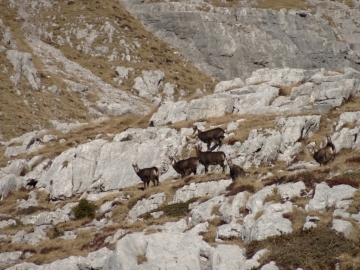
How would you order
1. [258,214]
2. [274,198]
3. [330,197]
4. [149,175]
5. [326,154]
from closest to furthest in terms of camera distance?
1. [330,197]
2. [258,214]
3. [274,198]
4. [326,154]
5. [149,175]

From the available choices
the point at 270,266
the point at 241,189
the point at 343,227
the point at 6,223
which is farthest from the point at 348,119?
the point at 6,223

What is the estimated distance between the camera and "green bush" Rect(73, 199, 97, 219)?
31.5 m

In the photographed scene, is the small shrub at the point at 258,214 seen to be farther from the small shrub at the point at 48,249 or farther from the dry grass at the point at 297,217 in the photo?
the small shrub at the point at 48,249

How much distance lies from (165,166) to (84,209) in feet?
28.8

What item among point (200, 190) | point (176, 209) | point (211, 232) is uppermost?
point (211, 232)

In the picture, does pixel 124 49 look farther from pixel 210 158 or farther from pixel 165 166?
pixel 210 158

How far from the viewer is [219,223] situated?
2252 centimetres

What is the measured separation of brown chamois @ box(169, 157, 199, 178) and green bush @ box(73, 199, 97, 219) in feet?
22.1

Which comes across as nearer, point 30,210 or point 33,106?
point 30,210

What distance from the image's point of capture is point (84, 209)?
104ft

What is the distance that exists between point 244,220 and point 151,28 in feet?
360

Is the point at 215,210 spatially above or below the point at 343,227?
below

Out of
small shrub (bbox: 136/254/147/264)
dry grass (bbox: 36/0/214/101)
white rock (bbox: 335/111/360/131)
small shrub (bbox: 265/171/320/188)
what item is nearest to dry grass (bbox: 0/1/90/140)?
dry grass (bbox: 36/0/214/101)

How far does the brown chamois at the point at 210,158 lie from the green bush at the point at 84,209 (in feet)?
27.7
